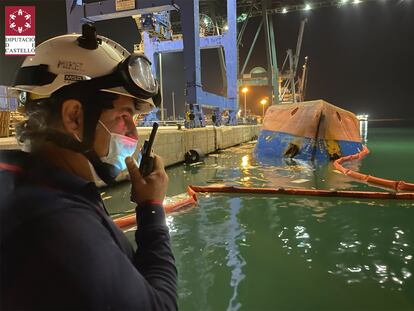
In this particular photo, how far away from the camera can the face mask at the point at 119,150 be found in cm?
125

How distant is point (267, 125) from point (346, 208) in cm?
865

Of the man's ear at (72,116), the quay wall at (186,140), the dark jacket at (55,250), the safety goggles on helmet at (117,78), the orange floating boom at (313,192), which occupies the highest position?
the safety goggles on helmet at (117,78)

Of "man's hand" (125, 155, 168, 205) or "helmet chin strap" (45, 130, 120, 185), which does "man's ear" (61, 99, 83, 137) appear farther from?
"man's hand" (125, 155, 168, 205)

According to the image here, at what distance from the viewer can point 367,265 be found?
3514 mm

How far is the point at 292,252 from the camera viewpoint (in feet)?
12.8

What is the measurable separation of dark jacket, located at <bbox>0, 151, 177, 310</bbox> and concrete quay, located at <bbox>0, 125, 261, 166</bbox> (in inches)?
201

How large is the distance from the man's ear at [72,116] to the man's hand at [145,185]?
0.24 m

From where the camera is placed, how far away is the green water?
114 inches

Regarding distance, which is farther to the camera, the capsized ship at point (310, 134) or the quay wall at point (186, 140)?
the capsized ship at point (310, 134)

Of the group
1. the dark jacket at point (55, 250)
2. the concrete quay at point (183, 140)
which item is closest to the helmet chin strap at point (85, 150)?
the dark jacket at point (55, 250)

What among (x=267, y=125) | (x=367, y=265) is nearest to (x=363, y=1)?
(x=267, y=125)

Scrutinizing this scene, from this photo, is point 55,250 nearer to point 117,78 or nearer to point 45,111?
point 45,111

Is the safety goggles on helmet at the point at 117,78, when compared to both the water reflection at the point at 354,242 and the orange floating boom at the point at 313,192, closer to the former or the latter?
the water reflection at the point at 354,242

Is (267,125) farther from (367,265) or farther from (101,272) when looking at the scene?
(101,272)
